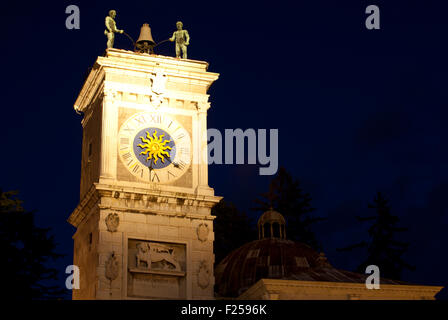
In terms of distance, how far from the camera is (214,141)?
1805 inches

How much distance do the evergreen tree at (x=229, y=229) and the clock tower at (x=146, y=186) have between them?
27623 mm

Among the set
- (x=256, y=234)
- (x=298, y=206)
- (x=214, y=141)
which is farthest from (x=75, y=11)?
(x=298, y=206)

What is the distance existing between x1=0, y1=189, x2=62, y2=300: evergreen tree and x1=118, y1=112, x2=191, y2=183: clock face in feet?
15.7

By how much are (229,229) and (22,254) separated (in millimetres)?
34851

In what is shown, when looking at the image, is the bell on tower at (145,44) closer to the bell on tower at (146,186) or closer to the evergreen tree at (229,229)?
the bell on tower at (146,186)

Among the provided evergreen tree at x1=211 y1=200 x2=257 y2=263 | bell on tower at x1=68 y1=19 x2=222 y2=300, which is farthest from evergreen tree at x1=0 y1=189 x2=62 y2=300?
evergreen tree at x1=211 y1=200 x2=257 y2=263

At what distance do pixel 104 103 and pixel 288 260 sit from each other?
1823 centimetres

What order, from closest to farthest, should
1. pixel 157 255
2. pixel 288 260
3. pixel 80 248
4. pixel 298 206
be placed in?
pixel 157 255 < pixel 80 248 < pixel 288 260 < pixel 298 206

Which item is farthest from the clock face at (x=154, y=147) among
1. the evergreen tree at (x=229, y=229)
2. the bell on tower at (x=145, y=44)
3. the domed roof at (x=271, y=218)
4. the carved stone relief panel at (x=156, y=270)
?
the evergreen tree at (x=229, y=229)

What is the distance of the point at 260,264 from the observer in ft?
187

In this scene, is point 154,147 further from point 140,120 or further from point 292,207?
point 292,207

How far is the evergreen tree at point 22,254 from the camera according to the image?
38438mm
